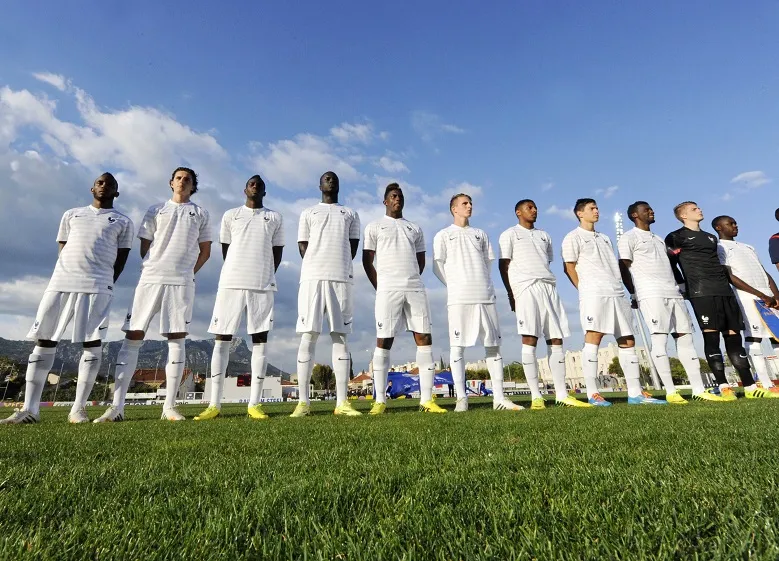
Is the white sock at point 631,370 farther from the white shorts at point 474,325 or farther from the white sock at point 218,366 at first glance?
the white sock at point 218,366

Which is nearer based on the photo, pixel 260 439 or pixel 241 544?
pixel 241 544

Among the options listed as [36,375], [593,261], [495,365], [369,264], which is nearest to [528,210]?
[593,261]

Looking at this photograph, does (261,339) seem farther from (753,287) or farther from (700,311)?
(753,287)

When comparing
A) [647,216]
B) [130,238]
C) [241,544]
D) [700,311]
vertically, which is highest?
[647,216]

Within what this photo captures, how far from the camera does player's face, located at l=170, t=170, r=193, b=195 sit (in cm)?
679

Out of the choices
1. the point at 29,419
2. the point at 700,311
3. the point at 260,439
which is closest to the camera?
the point at 260,439

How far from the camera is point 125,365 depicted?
6051 mm

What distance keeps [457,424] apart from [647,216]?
6653mm

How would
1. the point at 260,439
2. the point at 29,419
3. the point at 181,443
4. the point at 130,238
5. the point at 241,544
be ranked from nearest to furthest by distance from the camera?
the point at 241,544
the point at 181,443
the point at 260,439
the point at 29,419
the point at 130,238

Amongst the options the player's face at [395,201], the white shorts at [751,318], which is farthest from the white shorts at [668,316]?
the player's face at [395,201]

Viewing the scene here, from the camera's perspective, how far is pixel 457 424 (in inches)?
153

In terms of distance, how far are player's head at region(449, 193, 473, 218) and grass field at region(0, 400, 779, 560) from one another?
5.36 metres

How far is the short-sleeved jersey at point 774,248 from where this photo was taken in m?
8.51

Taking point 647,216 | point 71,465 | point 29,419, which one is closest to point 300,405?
point 29,419
